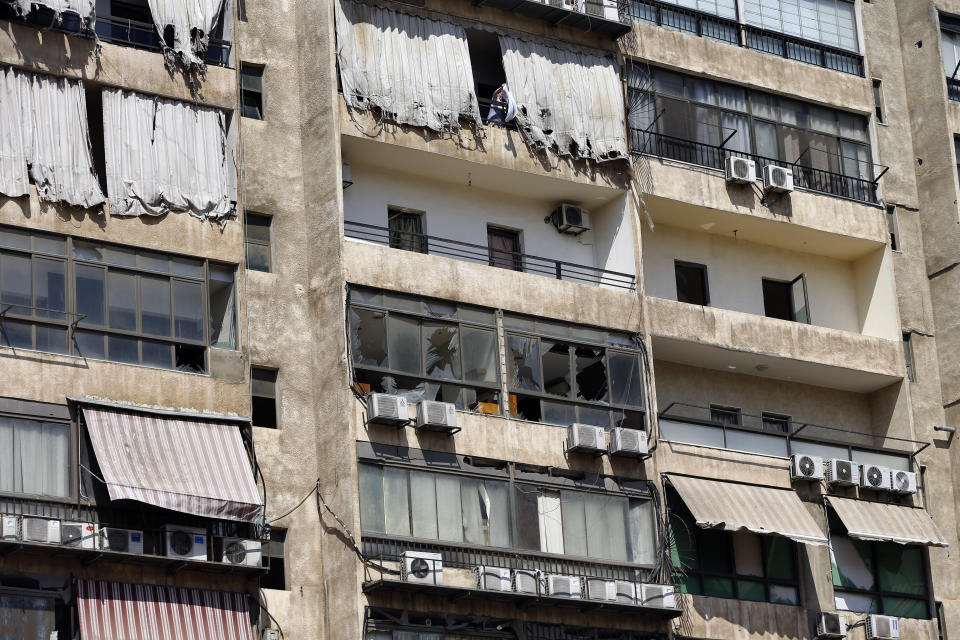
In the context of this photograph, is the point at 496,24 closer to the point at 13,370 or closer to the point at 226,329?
the point at 226,329

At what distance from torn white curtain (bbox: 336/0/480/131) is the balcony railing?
4.94 m

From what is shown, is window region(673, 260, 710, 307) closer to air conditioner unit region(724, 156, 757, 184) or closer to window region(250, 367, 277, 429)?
air conditioner unit region(724, 156, 757, 184)

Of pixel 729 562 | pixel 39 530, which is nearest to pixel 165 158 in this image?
pixel 39 530

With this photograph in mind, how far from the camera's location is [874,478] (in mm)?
38594

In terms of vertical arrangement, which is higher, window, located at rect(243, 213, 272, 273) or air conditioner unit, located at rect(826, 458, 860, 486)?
window, located at rect(243, 213, 272, 273)

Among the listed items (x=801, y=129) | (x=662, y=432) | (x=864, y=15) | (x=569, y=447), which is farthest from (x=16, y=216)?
(x=864, y=15)

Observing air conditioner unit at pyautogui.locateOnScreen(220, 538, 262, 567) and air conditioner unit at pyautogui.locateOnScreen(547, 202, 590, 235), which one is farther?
air conditioner unit at pyautogui.locateOnScreen(547, 202, 590, 235)

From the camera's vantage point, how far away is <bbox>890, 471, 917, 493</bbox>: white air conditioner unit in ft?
128

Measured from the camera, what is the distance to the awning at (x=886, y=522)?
124 feet

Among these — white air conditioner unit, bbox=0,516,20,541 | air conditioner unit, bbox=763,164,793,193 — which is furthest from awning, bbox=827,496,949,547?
white air conditioner unit, bbox=0,516,20,541

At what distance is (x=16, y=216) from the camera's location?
31391 mm

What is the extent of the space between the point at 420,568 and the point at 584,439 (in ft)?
14.9

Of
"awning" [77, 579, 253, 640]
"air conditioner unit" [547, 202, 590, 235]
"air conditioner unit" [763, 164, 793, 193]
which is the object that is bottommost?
"awning" [77, 579, 253, 640]

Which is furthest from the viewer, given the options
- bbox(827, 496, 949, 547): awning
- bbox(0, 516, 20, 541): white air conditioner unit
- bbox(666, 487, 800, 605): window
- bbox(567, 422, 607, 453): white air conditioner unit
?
bbox(827, 496, 949, 547): awning
